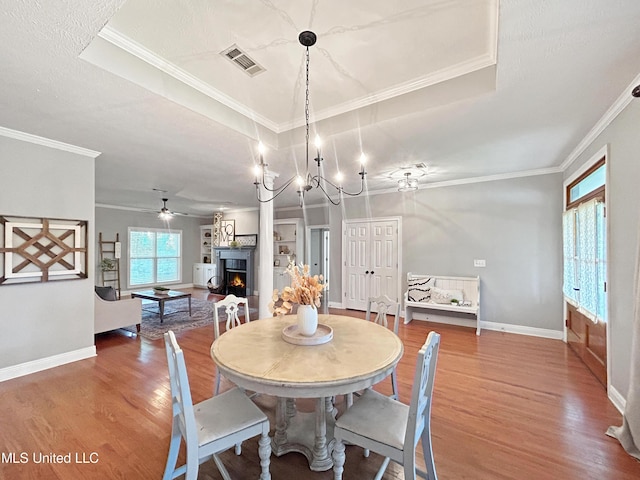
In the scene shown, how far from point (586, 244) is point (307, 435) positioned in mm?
3631

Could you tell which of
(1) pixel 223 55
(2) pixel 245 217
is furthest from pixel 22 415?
(2) pixel 245 217

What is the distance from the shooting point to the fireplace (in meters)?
8.37

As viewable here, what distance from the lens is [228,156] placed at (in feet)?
11.7

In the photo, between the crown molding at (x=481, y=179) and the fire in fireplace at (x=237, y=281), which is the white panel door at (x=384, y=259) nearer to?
the crown molding at (x=481, y=179)

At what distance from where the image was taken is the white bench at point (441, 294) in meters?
4.68

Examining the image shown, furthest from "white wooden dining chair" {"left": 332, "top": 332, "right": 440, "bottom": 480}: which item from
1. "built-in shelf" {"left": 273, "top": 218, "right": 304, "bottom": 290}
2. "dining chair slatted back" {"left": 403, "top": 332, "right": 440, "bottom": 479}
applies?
"built-in shelf" {"left": 273, "top": 218, "right": 304, "bottom": 290}

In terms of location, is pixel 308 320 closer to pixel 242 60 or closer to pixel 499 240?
pixel 242 60

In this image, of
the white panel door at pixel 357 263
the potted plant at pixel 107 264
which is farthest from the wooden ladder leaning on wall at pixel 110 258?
the white panel door at pixel 357 263

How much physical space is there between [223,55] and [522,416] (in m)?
3.66

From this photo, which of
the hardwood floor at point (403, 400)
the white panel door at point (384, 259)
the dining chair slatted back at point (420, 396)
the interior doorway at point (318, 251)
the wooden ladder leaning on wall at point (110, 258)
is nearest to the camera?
the dining chair slatted back at point (420, 396)

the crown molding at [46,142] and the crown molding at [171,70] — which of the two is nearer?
the crown molding at [171,70]

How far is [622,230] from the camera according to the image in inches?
93.2

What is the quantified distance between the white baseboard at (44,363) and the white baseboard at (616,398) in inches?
216

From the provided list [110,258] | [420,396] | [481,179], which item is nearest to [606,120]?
[481,179]
